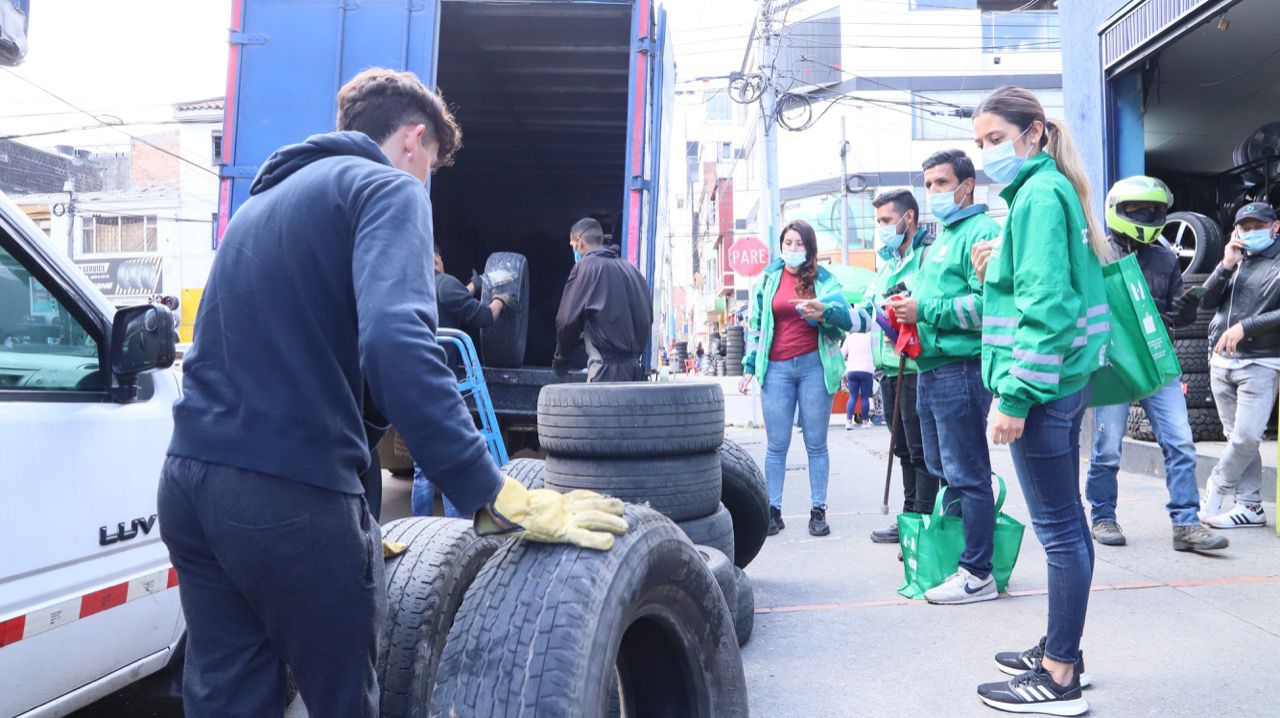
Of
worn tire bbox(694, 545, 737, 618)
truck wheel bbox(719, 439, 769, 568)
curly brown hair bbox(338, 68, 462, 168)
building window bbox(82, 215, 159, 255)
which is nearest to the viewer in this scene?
curly brown hair bbox(338, 68, 462, 168)

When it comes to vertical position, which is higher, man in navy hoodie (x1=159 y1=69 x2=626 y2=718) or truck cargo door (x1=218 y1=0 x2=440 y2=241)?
truck cargo door (x1=218 y1=0 x2=440 y2=241)

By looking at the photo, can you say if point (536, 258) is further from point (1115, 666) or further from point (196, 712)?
point (196, 712)

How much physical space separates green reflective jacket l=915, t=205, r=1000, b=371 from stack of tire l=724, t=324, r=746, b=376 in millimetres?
30138

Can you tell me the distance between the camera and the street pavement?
3.27m

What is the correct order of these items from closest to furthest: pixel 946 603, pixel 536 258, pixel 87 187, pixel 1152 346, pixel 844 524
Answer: pixel 1152 346, pixel 946 603, pixel 844 524, pixel 536 258, pixel 87 187

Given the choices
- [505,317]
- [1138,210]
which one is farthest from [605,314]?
[1138,210]

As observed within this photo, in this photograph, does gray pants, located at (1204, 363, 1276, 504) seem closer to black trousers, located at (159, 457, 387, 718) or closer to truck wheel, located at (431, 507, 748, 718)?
Result: truck wheel, located at (431, 507, 748, 718)

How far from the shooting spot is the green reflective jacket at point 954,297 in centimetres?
420

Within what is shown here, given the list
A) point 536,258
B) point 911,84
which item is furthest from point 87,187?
point 536,258

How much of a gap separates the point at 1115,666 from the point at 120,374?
133 inches

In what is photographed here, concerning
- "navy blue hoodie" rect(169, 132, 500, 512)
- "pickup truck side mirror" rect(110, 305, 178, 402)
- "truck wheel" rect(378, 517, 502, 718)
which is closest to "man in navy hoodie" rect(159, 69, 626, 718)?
"navy blue hoodie" rect(169, 132, 500, 512)

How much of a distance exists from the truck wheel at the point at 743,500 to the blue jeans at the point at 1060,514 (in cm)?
154

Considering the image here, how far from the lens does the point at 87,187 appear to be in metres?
47.0

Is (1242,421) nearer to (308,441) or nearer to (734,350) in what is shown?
(308,441)
